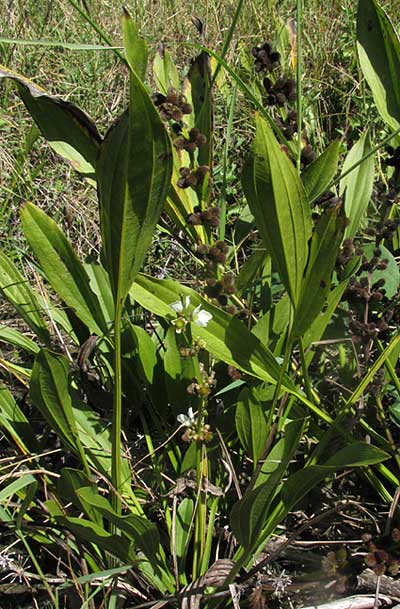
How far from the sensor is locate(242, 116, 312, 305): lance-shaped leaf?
0.94 metres

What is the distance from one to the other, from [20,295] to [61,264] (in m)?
0.22

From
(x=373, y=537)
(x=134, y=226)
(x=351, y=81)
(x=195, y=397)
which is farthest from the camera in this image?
(x=351, y=81)

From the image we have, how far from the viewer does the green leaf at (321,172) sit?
1.23 m

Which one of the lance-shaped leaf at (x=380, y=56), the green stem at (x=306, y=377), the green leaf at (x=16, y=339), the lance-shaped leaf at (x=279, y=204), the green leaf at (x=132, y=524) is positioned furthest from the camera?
the green leaf at (x=16, y=339)

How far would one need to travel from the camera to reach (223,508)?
133cm

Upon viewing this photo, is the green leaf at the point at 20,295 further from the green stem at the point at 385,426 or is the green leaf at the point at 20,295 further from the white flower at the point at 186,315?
the green stem at the point at 385,426

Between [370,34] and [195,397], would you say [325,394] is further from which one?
[370,34]

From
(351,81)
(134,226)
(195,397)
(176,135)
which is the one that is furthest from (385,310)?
(351,81)

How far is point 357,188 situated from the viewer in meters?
1.41

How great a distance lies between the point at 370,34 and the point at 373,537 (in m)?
0.83

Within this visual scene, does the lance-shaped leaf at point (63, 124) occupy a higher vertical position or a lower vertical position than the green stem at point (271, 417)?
higher

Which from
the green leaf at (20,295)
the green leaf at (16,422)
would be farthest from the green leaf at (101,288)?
the green leaf at (16,422)

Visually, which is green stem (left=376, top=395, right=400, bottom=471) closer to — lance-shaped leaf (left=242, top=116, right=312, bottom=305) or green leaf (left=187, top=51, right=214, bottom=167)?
lance-shaped leaf (left=242, top=116, right=312, bottom=305)

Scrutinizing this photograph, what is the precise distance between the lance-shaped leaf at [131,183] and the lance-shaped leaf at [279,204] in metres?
0.14
